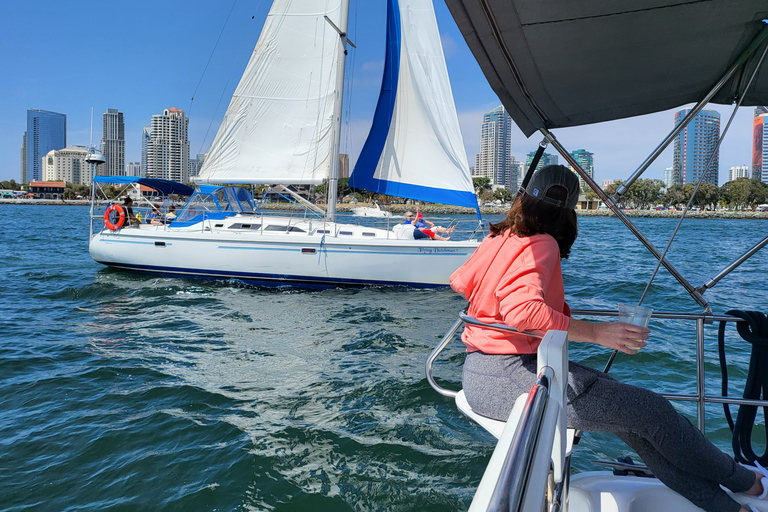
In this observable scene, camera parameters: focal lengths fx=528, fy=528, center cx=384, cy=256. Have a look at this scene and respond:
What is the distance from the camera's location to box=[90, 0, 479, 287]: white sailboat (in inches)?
437

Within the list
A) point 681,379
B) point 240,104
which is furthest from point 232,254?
point 681,379

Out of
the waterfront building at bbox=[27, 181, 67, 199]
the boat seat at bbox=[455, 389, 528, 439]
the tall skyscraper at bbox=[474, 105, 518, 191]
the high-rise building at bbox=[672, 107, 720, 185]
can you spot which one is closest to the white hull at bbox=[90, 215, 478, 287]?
the high-rise building at bbox=[672, 107, 720, 185]

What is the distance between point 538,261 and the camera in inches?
72.7

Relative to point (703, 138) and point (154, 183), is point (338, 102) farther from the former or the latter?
point (703, 138)

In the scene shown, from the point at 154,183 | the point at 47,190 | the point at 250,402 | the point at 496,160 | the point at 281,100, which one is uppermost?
the point at 496,160

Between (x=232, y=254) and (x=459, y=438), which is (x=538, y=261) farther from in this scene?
(x=232, y=254)

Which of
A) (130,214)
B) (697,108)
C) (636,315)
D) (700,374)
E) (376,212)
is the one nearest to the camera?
(636,315)

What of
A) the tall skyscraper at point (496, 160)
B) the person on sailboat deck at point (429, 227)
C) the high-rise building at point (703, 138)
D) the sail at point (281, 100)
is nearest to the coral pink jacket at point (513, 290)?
the high-rise building at point (703, 138)

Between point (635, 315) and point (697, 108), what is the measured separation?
1.28m

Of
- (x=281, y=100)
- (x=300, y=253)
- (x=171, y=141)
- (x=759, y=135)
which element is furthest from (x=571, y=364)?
(x=171, y=141)

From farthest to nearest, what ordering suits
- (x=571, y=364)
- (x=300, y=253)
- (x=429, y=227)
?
1. (x=429, y=227)
2. (x=300, y=253)
3. (x=571, y=364)

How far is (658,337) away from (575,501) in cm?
612

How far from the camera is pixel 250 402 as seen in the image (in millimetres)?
4844

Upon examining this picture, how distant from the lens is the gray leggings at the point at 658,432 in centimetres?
177
